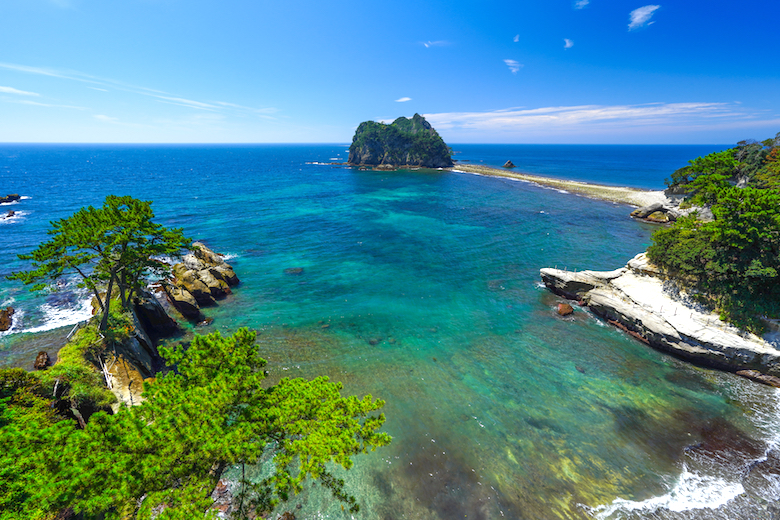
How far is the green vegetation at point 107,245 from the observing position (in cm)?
2177

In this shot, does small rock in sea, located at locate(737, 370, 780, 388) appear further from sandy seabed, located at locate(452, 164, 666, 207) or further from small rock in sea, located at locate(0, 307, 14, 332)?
sandy seabed, located at locate(452, 164, 666, 207)

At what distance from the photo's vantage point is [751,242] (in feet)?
92.0

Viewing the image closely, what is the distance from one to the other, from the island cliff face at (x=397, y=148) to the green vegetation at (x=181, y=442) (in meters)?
177

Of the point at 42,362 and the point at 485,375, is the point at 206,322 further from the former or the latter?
the point at 485,375

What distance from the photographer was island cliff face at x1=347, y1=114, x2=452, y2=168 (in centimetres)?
17738

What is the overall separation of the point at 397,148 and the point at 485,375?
565 feet

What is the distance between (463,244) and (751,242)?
1407 inches

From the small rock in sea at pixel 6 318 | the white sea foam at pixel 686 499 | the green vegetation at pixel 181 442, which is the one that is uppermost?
the green vegetation at pixel 181 442

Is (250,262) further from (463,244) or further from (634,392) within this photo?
(634,392)

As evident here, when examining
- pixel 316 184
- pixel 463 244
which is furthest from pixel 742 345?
pixel 316 184

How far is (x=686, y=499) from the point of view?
17.1 m

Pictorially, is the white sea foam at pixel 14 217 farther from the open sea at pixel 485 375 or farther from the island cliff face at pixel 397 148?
the island cliff face at pixel 397 148

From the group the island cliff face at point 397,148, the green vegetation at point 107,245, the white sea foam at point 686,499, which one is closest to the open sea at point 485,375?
the white sea foam at point 686,499

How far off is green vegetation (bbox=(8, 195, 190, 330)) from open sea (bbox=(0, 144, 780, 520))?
8.69m
